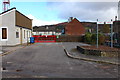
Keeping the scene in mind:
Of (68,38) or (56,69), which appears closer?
(56,69)

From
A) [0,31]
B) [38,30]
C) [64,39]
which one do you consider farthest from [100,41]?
[38,30]

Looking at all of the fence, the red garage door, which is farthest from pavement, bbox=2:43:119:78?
the red garage door

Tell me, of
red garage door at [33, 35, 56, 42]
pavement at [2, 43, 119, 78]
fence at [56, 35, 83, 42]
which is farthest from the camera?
red garage door at [33, 35, 56, 42]

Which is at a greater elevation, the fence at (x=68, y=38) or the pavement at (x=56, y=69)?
the fence at (x=68, y=38)

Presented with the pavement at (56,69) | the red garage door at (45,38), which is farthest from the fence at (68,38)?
the pavement at (56,69)

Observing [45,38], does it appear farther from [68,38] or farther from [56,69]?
[56,69]

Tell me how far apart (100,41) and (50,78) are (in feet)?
66.1

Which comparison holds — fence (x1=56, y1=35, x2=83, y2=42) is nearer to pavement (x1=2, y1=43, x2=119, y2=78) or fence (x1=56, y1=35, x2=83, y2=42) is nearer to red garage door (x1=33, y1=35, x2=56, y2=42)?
red garage door (x1=33, y1=35, x2=56, y2=42)

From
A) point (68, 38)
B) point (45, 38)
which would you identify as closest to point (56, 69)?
point (68, 38)

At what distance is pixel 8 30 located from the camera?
22031 mm

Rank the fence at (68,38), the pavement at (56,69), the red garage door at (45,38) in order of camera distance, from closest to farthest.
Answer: the pavement at (56,69) < the fence at (68,38) < the red garage door at (45,38)

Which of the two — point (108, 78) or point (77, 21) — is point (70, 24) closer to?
point (77, 21)

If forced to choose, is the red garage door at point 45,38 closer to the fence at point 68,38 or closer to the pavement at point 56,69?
the fence at point 68,38

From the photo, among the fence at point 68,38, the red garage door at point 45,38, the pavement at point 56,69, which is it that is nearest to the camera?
the pavement at point 56,69
